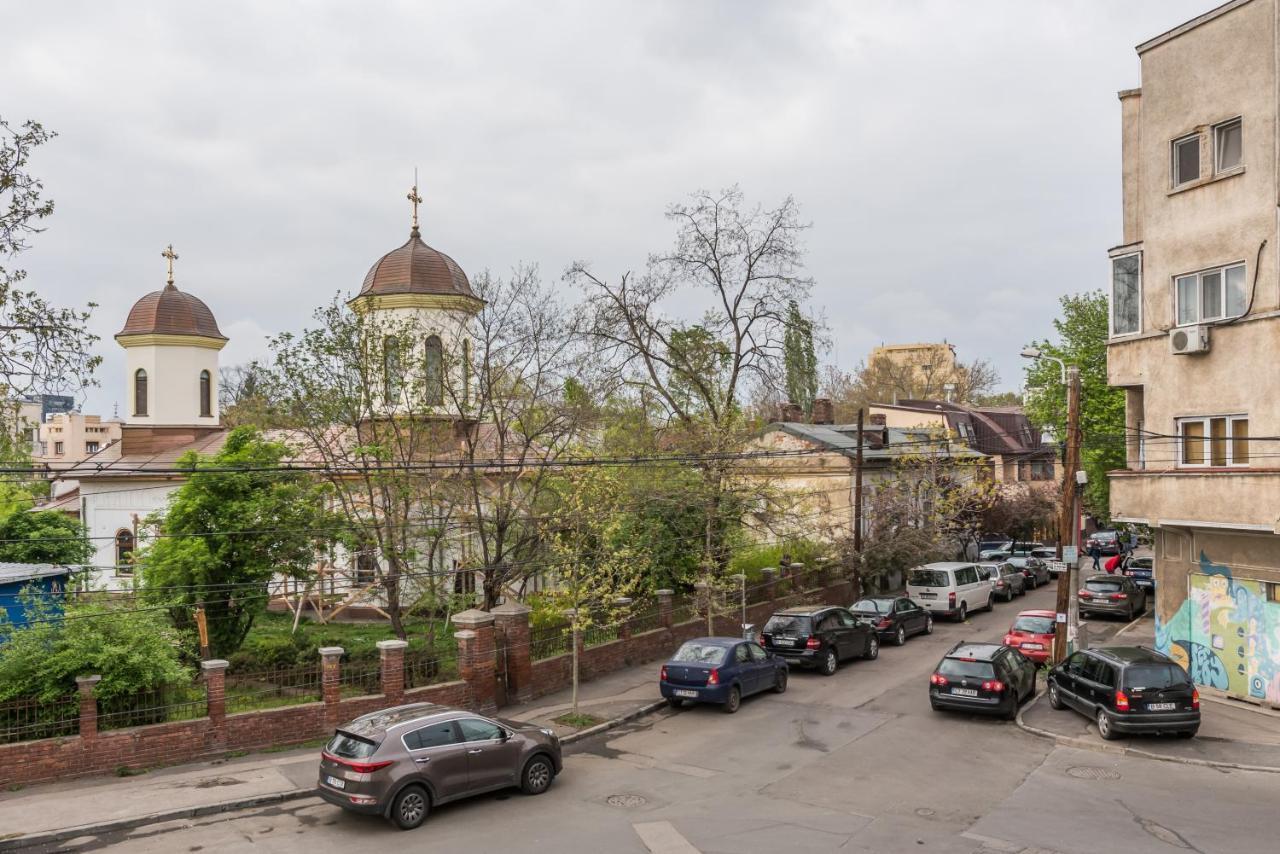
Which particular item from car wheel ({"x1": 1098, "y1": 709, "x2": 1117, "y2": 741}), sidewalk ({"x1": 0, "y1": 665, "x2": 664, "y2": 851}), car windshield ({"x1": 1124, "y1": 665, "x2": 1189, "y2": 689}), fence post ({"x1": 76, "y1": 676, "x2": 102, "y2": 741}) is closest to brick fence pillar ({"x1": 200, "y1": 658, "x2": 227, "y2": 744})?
sidewalk ({"x1": 0, "y1": 665, "x2": 664, "y2": 851})

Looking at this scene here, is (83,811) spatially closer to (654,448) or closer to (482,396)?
(482,396)

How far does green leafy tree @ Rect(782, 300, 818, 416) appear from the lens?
35000mm

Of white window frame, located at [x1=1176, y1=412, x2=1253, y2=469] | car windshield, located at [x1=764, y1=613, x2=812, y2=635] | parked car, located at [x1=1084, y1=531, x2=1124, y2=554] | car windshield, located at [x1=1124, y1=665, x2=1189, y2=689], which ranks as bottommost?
parked car, located at [x1=1084, y1=531, x2=1124, y2=554]

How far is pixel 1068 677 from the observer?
18391 millimetres

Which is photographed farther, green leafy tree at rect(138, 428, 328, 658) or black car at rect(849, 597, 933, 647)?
black car at rect(849, 597, 933, 647)

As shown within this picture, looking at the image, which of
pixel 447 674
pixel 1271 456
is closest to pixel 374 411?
pixel 447 674

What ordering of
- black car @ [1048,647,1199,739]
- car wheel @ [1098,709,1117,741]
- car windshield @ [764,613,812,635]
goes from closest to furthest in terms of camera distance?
black car @ [1048,647,1199,739], car wheel @ [1098,709,1117,741], car windshield @ [764,613,812,635]

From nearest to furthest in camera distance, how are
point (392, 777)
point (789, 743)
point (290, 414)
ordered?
→ point (392, 777)
point (789, 743)
point (290, 414)

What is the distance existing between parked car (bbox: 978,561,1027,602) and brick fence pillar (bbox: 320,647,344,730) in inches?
914

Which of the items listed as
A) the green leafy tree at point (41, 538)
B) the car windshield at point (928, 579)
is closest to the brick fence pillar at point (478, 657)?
the car windshield at point (928, 579)

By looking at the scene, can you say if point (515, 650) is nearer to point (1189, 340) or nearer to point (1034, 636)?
point (1034, 636)

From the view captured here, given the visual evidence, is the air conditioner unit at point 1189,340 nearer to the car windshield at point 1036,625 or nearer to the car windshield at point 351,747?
the car windshield at point 1036,625

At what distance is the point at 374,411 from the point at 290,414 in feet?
6.99

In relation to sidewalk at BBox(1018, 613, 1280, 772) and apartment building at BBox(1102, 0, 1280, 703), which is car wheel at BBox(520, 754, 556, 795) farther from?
apartment building at BBox(1102, 0, 1280, 703)
